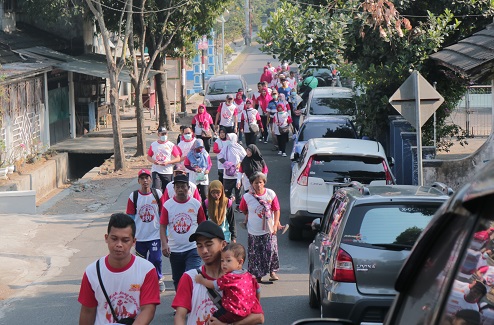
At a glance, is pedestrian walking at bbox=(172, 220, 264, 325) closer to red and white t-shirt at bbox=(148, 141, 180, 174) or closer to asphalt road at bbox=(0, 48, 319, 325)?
asphalt road at bbox=(0, 48, 319, 325)

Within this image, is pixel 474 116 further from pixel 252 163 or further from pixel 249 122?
pixel 252 163

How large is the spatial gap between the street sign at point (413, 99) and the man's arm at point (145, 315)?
7476mm

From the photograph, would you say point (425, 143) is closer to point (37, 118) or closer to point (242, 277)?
point (37, 118)

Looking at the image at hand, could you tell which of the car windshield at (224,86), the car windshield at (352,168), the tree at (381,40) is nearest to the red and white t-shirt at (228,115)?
the tree at (381,40)

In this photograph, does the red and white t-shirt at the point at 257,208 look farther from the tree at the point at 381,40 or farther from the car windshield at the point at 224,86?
the car windshield at the point at 224,86

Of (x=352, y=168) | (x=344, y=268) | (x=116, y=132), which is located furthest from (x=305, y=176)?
(x=116, y=132)

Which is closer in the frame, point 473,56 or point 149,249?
point 149,249

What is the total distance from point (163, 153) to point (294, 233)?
3140 mm

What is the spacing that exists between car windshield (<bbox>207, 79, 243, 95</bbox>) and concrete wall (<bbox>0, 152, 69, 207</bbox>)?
7.65m

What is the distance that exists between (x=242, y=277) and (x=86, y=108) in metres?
26.2

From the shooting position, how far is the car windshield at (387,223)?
8172 millimetres

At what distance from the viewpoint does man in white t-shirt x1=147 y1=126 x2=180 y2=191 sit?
16.3 metres

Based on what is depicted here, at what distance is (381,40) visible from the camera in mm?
19344

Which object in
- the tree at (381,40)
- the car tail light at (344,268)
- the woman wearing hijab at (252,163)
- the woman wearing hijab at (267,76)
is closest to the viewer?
the car tail light at (344,268)
